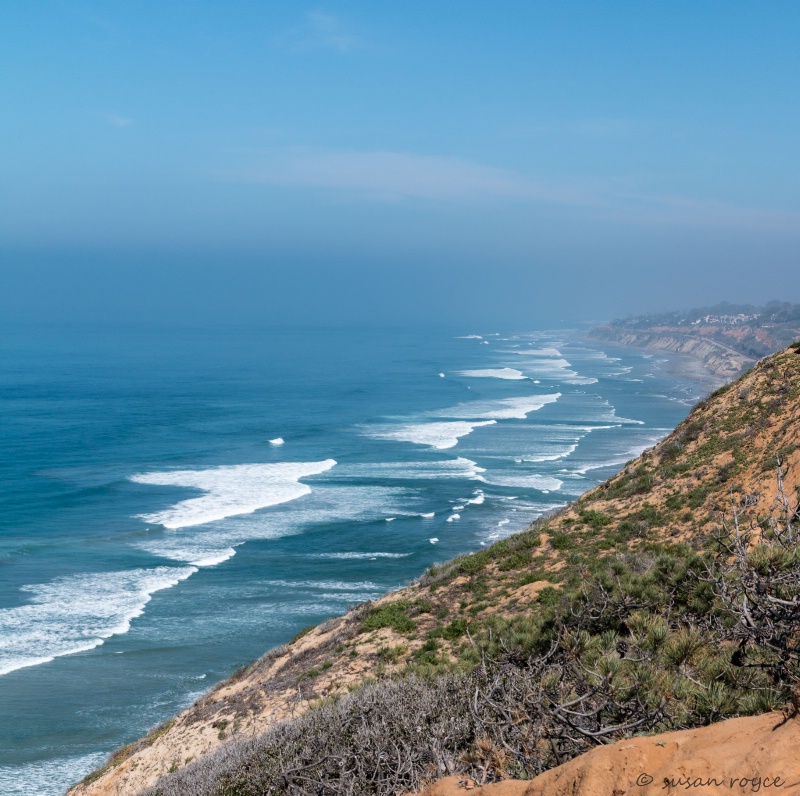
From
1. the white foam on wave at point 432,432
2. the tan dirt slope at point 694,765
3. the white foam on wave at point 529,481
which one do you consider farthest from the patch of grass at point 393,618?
the white foam on wave at point 432,432

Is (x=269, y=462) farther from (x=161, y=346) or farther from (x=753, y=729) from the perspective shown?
(x=161, y=346)

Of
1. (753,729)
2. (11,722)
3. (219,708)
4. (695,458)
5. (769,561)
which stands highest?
(769,561)

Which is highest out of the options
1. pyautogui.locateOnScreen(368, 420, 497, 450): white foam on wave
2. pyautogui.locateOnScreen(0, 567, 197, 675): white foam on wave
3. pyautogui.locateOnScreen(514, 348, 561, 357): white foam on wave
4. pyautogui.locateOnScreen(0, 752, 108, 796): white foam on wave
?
pyautogui.locateOnScreen(514, 348, 561, 357): white foam on wave

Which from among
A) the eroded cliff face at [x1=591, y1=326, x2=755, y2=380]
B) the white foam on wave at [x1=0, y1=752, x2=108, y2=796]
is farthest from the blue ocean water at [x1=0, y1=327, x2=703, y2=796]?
the eroded cliff face at [x1=591, y1=326, x2=755, y2=380]

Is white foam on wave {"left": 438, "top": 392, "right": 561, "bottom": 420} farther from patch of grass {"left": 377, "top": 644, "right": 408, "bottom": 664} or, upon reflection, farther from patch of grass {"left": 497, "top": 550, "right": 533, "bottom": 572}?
patch of grass {"left": 377, "top": 644, "right": 408, "bottom": 664}

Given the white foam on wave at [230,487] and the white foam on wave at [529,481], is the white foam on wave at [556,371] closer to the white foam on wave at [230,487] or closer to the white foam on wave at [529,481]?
the white foam on wave at [529,481]

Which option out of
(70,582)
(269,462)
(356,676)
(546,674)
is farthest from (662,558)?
(269,462)

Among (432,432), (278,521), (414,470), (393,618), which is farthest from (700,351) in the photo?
(393,618)
